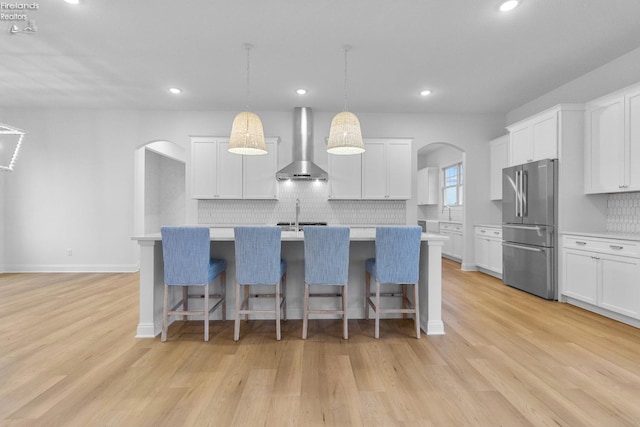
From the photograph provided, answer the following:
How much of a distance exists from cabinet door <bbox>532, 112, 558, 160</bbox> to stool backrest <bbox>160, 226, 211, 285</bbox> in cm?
420

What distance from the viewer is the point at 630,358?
2326mm

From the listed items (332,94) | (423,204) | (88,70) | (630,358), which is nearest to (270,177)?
(332,94)

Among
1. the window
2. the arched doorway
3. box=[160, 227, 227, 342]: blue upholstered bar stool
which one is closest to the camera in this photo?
box=[160, 227, 227, 342]: blue upholstered bar stool

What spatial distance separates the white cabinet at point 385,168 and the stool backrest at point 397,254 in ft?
8.86

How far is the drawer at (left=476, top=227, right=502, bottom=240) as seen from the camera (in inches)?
198

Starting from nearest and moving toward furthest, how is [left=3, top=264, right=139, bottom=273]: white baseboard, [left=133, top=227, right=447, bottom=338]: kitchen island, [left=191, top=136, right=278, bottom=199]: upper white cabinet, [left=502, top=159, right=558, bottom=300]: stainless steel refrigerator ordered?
[left=133, top=227, right=447, bottom=338]: kitchen island → [left=502, top=159, right=558, bottom=300]: stainless steel refrigerator → [left=191, top=136, right=278, bottom=199]: upper white cabinet → [left=3, top=264, right=139, bottom=273]: white baseboard

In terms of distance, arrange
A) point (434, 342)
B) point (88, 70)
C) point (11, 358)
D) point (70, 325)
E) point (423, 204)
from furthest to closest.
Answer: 1. point (423, 204)
2. point (88, 70)
3. point (70, 325)
4. point (434, 342)
5. point (11, 358)

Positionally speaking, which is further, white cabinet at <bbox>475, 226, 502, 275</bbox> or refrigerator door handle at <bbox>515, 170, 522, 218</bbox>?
white cabinet at <bbox>475, 226, 502, 275</bbox>

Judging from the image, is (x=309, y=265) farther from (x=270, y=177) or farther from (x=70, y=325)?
(x=270, y=177)

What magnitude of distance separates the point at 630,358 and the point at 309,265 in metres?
2.50

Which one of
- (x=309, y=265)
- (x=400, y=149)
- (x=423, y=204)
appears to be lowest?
(x=309, y=265)

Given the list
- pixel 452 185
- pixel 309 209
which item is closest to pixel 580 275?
pixel 309 209

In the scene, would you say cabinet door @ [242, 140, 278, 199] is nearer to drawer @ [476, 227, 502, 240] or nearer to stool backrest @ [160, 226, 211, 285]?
stool backrest @ [160, 226, 211, 285]

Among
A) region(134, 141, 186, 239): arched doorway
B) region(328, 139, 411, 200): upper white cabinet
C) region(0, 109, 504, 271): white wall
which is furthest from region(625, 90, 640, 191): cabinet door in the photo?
region(134, 141, 186, 239): arched doorway
